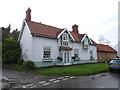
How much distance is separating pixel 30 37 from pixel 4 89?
1074 centimetres

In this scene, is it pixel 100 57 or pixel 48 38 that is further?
pixel 100 57

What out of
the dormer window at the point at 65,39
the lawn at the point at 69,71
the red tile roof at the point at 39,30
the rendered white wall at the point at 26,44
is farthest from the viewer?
the dormer window at the point at 65,39

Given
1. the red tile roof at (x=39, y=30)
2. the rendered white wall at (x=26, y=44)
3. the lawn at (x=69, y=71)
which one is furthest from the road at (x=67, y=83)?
the red tile roof at (x=39, y=30)

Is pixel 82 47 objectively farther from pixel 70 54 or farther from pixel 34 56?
pixel 34 56

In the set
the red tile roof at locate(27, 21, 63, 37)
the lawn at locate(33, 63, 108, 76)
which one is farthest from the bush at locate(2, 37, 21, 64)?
the lawn at locate(33, 63, 108, 76)

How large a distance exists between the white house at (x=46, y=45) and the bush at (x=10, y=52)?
3.13ft

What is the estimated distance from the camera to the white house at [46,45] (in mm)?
16109

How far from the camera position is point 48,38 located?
17719 mm

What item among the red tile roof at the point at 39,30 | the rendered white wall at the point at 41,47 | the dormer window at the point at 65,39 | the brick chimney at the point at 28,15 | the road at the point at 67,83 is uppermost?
the brick chimney at the point at 28,15

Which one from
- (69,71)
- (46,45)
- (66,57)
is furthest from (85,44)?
(69,71)

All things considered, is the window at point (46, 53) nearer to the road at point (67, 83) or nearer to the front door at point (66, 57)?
the front door at point (66, 57)

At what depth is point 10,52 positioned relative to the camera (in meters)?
17.8

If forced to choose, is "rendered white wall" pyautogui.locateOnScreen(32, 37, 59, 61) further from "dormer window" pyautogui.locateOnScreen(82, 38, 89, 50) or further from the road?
"dormer window" pyautogui.locateOnScreen(82, 38, 89, 50)

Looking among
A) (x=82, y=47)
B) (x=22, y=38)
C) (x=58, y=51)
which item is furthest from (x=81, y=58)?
(x=22, y=38)
